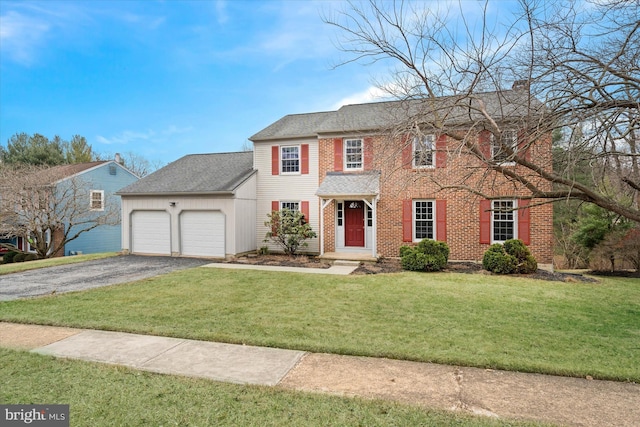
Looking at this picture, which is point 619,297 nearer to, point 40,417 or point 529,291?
point 529,291

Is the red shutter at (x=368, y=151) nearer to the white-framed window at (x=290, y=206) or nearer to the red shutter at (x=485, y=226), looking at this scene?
the white-framed window at (x=290, y=206)

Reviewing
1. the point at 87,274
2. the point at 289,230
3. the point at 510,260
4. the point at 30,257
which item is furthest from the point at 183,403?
the point at 30,257

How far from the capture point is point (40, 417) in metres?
3.04

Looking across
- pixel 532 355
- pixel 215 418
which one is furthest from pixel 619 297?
pixel 215 418

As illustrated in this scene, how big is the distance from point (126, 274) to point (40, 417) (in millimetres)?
8644

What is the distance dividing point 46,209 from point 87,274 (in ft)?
37.6

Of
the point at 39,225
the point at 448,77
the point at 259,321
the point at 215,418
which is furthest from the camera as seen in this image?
the point at 39,225

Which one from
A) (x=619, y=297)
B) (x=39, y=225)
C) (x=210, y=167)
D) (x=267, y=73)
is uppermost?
(x=267, y=73)

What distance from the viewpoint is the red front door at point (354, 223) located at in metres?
14.7

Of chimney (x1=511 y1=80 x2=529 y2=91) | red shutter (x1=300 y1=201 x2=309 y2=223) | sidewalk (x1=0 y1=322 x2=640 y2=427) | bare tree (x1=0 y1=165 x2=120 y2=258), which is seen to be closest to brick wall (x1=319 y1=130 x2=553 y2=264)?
red shutter (x1=300 y1=201 x2=309 y2=223)

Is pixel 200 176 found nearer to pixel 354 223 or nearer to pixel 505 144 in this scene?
pixel 354 223

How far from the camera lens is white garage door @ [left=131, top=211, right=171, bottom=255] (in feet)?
Answer: 51.0

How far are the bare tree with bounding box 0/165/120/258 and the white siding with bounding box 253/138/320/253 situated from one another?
39.8ft

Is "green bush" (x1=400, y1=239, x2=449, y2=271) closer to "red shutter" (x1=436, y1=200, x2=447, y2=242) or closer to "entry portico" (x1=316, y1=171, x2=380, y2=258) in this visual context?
"red shutter" (x1=436, y1=200, x2=447, y2=242)
